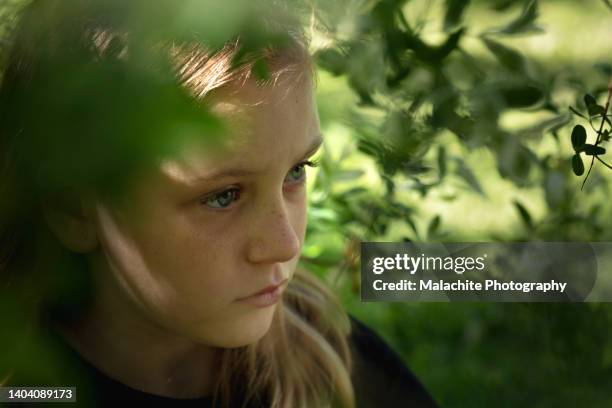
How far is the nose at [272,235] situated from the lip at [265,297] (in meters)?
0.07

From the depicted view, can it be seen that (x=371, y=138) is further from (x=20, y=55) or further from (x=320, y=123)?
(x=20, y=55)

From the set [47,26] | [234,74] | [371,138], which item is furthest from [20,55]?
[371,138]

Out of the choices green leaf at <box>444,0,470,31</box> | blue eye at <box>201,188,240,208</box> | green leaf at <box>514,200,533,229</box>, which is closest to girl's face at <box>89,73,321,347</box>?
blue eye at <box>201,188,240,208</box>

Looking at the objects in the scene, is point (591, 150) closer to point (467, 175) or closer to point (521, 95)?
point (521, 95)

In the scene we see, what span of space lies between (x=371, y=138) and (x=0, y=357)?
52 cm

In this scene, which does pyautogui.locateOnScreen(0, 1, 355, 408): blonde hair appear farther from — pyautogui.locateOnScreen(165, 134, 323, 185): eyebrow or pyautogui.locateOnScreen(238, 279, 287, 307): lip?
pyautogui.locateOnScreen(238, 279, 287, 307): lip

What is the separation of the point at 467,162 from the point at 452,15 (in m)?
0.42

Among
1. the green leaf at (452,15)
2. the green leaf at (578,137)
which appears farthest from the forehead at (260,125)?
the green leaf at (578,137)

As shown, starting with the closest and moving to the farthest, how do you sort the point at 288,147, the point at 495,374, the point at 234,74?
1. the point at 234,74
2. the point at 288,147
3. the point at 495,374

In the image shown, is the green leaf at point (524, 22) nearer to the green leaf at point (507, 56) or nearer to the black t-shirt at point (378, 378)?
the green leaf at point (507, 56)

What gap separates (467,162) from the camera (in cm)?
138

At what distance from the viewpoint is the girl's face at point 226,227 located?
0.92m

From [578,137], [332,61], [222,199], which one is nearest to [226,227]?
[222,199]

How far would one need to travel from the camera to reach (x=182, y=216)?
0.97 meters
